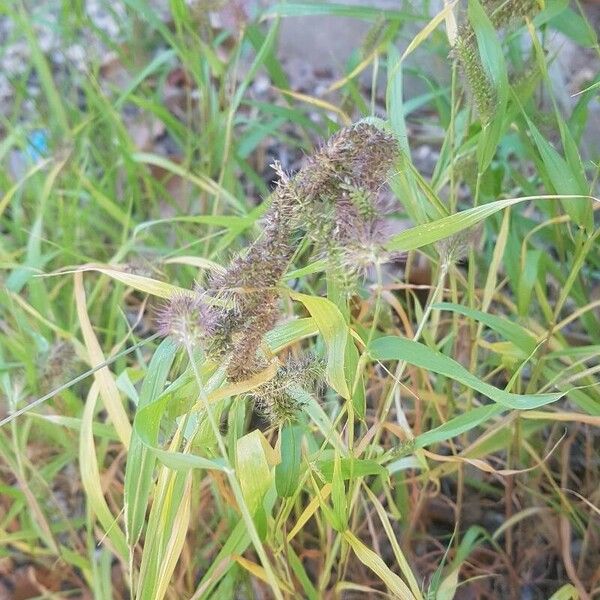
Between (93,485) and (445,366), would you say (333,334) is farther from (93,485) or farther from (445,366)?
(93,485)

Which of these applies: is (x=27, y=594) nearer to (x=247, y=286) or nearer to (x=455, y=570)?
(x=455, y=570)

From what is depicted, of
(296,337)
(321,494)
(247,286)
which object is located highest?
(247,286)

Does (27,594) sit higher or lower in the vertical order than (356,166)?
lower

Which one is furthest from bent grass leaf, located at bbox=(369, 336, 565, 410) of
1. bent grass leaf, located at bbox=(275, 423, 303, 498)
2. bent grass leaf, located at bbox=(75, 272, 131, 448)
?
bent grass leaf, located at bbox=(75, 272, 131, 448)

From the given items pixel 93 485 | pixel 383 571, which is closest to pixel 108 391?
pixel 93 485

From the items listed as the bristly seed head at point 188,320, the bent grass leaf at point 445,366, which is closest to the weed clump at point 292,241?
the bristly seed head at point 188,320

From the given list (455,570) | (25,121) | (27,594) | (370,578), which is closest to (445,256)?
(455,570)

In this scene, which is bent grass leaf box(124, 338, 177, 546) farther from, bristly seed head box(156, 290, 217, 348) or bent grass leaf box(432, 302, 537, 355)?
bent grass leaf box(432, 302, 537, 355)

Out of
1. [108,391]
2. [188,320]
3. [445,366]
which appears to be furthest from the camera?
[108,391]
